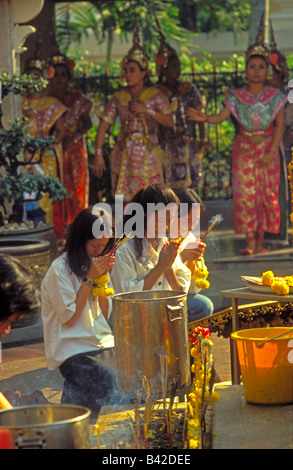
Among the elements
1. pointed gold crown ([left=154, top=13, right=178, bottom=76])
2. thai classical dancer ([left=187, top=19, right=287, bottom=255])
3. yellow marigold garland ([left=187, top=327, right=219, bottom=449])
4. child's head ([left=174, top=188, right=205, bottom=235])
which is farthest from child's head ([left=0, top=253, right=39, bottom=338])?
pointed gold crown ([left=154, top=13, right=178, bottom=76])

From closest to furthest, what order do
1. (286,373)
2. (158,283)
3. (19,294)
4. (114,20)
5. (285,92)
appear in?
(19,294) < (286,373) < (158,283) < (285,92) < (114,20)

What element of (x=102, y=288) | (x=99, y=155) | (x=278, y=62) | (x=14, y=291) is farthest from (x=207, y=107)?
(x=14, y=291)

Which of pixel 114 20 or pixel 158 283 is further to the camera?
pixel 114 20

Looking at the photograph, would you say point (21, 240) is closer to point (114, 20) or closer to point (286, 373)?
point (286, 373)

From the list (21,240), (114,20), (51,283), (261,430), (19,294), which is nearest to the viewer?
(19,294)

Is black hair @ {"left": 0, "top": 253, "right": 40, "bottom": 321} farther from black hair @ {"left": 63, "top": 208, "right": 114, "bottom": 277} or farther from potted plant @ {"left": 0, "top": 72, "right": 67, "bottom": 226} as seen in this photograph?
potted plant @ {"left": 0, "top": 72, "right": 67, "bottom": 226}

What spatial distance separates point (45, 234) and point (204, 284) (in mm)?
2585

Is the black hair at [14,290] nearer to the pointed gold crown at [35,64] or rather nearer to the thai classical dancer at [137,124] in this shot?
the thai classical dancer at [137,124]

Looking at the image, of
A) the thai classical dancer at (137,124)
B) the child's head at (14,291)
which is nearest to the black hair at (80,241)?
the child's head at (14,291)

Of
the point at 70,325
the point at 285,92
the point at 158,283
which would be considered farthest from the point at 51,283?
the point at 285,92

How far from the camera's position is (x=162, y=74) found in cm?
1042

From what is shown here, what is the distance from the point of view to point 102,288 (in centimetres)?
417

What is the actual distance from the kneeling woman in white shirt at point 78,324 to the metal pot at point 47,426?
167 cm

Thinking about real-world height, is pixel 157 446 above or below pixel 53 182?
below
